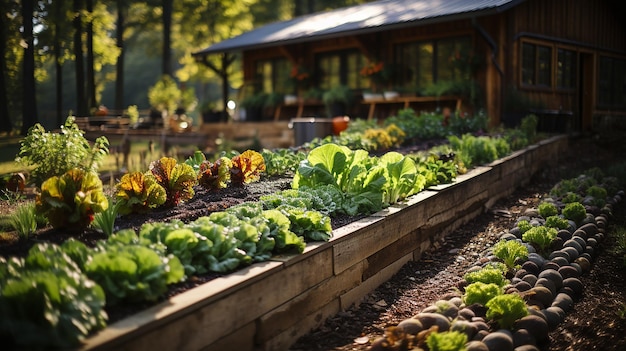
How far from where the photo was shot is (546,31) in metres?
13.6

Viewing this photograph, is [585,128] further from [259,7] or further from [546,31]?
[259,7]

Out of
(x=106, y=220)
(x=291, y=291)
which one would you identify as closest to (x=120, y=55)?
(x=106, y=220)

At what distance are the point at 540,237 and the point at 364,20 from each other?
34.2ft

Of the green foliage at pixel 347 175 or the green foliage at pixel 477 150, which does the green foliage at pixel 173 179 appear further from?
the green foliage at pixel 477 150

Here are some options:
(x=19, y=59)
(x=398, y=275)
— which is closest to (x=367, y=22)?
(x=19, y=59)

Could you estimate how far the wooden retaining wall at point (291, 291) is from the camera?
2.36m

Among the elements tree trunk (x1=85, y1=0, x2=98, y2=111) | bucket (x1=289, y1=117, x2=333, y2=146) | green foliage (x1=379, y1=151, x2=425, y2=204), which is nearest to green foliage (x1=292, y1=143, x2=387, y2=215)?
green foliage (x1=379, y1=151, x2=425, y2=204)

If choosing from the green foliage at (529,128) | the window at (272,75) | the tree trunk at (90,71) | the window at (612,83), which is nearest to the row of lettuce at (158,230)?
the tree trunk at (90,71)

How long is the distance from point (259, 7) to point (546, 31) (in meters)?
16.9

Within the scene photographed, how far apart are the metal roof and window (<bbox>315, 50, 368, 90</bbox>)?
89 cm

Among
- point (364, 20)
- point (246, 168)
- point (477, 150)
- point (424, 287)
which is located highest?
point (364, 20)

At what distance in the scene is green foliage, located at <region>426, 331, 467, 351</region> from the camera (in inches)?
107

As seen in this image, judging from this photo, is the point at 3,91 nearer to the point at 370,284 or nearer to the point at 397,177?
the point at 397,177

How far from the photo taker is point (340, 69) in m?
15.8
